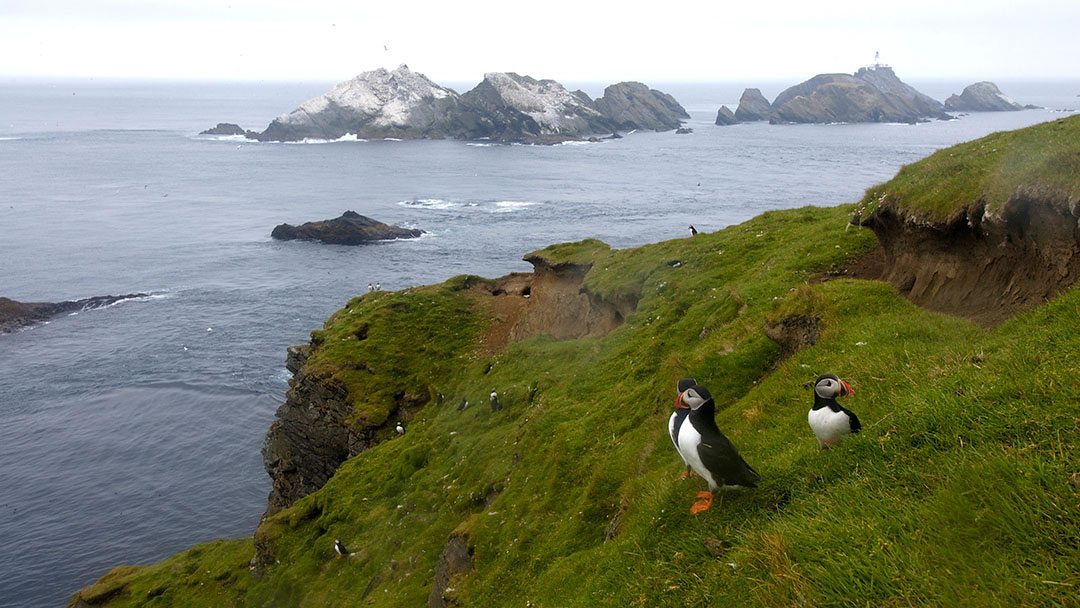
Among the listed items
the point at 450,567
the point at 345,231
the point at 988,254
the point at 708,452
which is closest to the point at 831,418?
the point at 708,452

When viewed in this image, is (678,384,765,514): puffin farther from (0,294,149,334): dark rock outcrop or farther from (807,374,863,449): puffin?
(0,294,149,334): dark rock outcrop

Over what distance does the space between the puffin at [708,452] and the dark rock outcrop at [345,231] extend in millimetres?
89580

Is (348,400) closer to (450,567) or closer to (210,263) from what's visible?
(450,567)

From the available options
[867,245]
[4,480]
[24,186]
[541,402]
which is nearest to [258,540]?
[541,402]

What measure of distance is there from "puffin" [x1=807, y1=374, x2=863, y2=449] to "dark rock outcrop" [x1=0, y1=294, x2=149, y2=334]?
8006 cm

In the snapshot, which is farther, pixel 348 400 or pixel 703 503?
pixel 348 400

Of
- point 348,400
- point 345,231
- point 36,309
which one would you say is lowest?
point 36,309

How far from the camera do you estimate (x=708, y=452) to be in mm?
8258

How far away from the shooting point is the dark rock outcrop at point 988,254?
580 inches

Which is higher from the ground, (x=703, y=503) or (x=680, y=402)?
(x=680, y=402)

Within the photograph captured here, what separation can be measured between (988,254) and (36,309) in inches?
3246

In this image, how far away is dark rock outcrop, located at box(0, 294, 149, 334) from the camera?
68.3 m

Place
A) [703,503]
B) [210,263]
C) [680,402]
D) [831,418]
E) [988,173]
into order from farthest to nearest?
[210,263] → [988,173] → [680,402] → [831,418] → [703,503]

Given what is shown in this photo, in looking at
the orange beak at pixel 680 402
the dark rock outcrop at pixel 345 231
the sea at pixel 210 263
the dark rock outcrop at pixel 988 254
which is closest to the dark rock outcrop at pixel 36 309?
the sea at pixel 210 263
